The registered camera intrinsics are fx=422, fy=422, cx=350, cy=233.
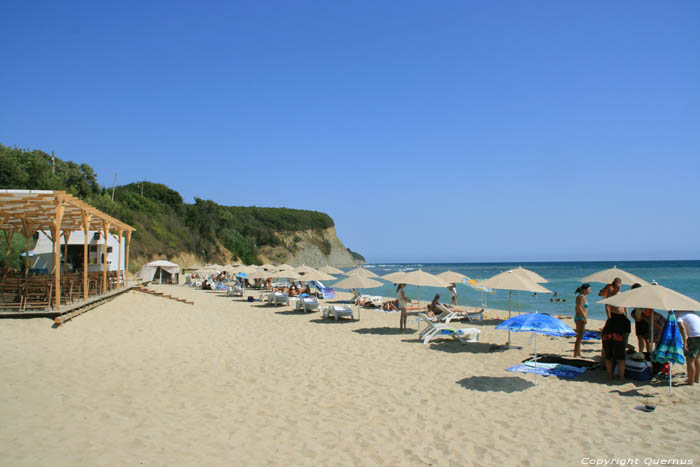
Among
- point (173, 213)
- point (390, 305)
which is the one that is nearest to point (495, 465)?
point (390, 305)

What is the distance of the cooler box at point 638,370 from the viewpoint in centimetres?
629

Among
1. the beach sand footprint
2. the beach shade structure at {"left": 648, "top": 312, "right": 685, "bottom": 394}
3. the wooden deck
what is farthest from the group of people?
the wooden deck

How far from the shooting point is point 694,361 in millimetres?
6039

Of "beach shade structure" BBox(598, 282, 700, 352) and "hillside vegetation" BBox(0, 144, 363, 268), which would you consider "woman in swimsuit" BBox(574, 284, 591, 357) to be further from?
"hillside vegetation" BBox(0, 144, 363, 268)

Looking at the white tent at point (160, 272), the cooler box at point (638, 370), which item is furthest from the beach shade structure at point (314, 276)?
the white tent at point (160, 272)

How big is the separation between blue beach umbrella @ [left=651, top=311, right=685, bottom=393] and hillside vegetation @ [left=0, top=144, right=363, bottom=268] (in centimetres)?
2113

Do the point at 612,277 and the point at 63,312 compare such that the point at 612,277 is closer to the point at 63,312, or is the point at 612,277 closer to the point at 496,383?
the point at 496,383

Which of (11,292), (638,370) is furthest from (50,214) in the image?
(638,370)

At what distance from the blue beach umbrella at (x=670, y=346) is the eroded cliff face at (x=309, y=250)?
6356 centimetres

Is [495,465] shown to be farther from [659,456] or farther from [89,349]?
[89,349]

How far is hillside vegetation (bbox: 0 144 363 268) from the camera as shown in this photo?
29031mm

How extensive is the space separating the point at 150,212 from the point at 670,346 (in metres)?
44.8

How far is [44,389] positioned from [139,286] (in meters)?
12.9

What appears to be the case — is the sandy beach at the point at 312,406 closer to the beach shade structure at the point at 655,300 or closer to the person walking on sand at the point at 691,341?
the person walking on sand at the point at 691,341
